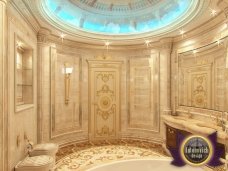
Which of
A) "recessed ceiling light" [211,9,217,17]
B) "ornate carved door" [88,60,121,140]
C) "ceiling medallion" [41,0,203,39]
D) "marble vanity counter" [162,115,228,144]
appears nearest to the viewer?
"marble vanity counter" [162,115,228,144]

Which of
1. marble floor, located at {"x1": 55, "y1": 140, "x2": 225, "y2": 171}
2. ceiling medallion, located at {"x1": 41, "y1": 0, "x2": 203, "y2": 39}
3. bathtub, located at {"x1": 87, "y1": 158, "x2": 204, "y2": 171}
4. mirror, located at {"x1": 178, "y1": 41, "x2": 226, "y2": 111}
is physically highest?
ceiling medallion, located at {"x1": 41, "y1": 0, "x2": 203, "y2": 39}

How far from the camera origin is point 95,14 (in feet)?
15.8

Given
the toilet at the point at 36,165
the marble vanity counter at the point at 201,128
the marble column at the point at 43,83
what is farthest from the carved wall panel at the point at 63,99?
the marble vanity counter at the point at 201,128

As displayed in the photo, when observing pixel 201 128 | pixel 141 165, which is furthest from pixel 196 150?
pixel 201 128

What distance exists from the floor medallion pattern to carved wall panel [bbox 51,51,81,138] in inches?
23.0

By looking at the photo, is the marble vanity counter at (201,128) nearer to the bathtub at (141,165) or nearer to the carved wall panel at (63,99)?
the bathtub at (141,165)

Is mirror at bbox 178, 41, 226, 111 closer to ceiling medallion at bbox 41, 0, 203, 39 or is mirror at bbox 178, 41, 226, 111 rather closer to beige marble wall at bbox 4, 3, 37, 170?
ceiling medallion at bbox 41, 0, 203, 39

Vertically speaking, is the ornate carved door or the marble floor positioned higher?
the ornate carved door

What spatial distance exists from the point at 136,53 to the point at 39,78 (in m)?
3.06

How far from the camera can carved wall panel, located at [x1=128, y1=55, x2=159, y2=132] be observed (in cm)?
543

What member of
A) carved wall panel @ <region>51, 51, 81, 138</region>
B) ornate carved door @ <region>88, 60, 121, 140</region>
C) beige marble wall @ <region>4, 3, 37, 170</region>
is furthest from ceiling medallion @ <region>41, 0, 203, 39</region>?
ornate carved door @ <region>88, 60, 121, 140</region>

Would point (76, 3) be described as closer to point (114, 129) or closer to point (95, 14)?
point (95, 14)

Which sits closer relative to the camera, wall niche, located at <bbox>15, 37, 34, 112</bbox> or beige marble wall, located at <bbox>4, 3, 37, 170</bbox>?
beige marble wall, located at <bbox>4, 3, 37, 170</bbox>

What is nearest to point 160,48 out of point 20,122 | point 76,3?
point 76,3
